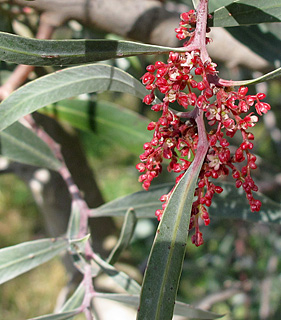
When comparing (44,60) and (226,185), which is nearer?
(44,60)

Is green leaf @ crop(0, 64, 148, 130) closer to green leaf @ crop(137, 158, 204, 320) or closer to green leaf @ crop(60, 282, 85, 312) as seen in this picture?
green leaf @ crop(137, 158, 204, 320)

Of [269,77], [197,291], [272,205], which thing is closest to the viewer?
[269,77]

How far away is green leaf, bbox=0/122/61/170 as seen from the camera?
0.73 metres

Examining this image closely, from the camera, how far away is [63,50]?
42cm

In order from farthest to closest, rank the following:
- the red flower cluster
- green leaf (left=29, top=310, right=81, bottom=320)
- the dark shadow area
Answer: the dark shadow area, green leaf (left=29, top=310, right=81, bottom=320), the red flower cluster

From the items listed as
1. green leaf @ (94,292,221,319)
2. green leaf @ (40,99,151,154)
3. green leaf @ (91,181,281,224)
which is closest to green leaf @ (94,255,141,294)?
green leaf @ (94,292,221,319)

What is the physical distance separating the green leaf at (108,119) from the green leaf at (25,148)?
78 mm

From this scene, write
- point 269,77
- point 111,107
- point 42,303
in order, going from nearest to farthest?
point 269,77
point 111,107
point 42,303

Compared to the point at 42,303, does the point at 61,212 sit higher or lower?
higher

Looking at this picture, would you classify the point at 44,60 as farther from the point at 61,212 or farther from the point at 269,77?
the point at 61,212

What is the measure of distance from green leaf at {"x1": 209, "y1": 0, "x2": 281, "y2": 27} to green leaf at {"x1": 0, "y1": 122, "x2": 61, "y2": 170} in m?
0.41

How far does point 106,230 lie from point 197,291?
1005 millimetres

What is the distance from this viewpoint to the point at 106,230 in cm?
116

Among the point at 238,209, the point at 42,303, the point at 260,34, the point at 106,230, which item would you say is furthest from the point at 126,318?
the point at 42,303
